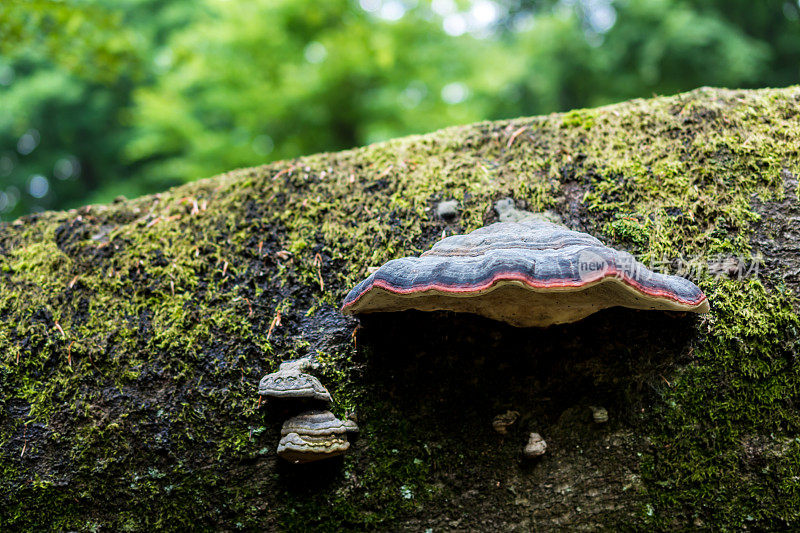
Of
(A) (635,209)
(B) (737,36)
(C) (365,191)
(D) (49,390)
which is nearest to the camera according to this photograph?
(D) (49,390)

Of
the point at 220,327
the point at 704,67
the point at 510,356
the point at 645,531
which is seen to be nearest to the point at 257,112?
the point at 220,327

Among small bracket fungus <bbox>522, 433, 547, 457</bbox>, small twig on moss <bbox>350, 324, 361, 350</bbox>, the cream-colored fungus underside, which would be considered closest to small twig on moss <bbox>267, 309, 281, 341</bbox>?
small twig on moss <bbox>350, 324, 361, 350</bbox>

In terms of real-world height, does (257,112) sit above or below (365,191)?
above

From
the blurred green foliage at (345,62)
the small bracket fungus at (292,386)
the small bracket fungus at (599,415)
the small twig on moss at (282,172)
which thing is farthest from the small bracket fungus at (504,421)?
the blurred green foliage at (345,62)

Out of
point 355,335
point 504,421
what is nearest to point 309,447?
point 355,335

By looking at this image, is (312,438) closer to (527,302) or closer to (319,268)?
(319,268)

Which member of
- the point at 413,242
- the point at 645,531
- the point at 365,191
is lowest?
the point at 645,531

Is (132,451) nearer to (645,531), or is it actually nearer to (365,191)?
(365,191)
